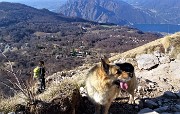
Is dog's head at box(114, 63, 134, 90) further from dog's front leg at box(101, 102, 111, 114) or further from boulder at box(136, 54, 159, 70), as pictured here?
boulder at box(136, 54, 159, 70)

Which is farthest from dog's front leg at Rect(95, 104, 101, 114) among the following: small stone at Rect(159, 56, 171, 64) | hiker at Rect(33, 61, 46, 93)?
small stone at Rect(159, 56, 171, 64)

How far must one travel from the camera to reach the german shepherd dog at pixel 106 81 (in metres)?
7.41

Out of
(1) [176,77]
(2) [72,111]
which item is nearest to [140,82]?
(1) [176,77]

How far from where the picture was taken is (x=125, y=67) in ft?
25.1

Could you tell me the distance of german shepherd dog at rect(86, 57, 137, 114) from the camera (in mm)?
7406

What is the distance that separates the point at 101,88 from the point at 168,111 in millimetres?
2473

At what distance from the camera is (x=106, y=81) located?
7.64m

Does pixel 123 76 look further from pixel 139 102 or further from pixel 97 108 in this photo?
pixel 139 102

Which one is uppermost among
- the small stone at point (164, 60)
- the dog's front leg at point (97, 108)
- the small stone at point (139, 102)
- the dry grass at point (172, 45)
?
the dry grass at point (172, 45)

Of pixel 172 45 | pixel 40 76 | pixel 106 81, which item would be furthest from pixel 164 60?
pixel 106 81

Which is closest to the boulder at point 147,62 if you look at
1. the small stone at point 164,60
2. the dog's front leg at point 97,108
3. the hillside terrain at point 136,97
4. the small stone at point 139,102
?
the hillside terrain at point 136,97

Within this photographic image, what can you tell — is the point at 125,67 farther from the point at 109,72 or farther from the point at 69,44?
the point at 69,44

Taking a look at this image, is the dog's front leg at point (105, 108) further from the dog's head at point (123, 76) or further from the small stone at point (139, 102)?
the small stone at point (139, 102)

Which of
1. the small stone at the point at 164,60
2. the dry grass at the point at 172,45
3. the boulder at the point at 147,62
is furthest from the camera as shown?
the dry grass at the point at 172,45
